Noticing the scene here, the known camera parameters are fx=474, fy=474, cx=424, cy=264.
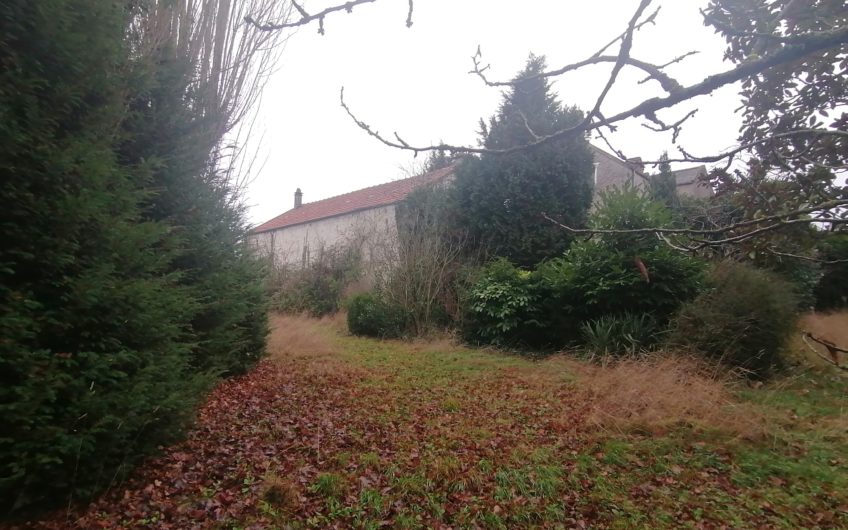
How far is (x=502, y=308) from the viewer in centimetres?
945

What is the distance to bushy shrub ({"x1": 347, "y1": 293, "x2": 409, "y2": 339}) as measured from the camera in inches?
440

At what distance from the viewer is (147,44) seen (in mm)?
4465

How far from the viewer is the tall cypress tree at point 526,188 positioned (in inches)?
442

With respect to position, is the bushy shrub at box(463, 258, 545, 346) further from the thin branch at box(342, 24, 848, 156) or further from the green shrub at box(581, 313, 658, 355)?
the thin branch at box(342, 24, 848, 156)

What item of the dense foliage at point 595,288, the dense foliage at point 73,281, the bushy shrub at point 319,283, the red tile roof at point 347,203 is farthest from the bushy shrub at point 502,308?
the dense foliage at point 73,281

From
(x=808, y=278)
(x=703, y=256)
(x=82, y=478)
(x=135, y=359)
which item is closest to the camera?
(x=82, y=478)

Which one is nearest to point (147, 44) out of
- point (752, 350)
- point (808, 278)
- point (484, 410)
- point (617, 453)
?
point (484, 410)

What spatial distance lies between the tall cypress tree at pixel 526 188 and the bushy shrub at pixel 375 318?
2734 mm

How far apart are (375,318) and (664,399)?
24.0 feet

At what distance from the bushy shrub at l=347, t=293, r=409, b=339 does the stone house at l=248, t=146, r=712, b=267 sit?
2296 mm

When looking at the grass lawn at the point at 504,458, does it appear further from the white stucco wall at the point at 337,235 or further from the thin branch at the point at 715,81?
the white stucco wall at the point at 337,235

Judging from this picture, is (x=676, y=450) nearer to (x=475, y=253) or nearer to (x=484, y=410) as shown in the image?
(x=484, y=410)

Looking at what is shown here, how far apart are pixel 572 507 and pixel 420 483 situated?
1.09m

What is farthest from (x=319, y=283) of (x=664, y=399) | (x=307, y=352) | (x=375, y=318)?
(x=664, y=399)
